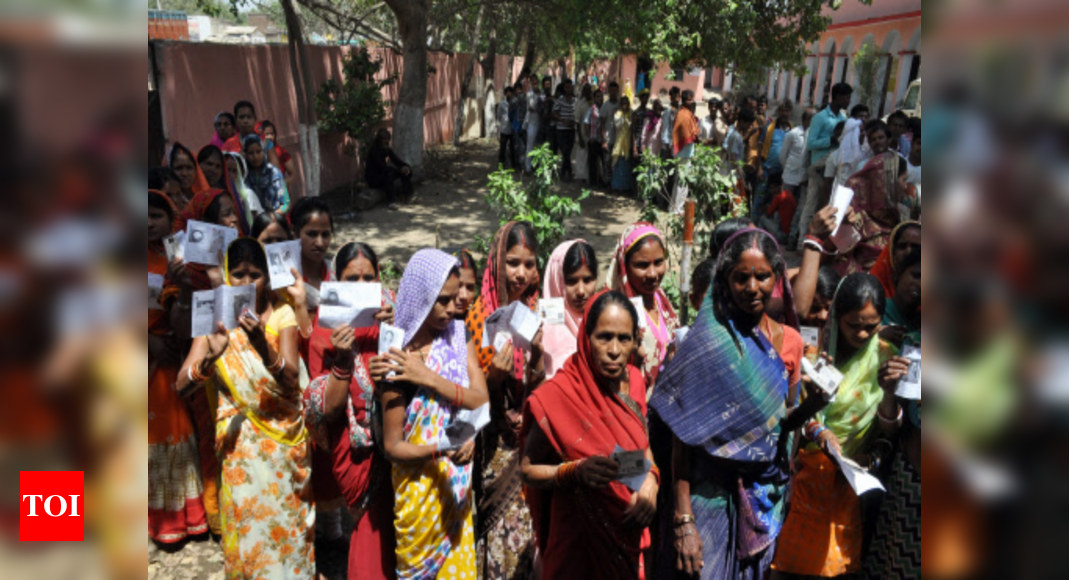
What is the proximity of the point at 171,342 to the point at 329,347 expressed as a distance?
94 centimetres

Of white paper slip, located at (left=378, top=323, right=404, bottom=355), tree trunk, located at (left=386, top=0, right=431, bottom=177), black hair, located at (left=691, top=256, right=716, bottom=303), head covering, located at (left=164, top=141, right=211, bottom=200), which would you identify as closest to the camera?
white paper slip, located at (left=378, top=323, right=404, bottom=355)

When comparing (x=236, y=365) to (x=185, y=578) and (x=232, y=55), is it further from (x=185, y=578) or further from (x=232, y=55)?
(x=232, y=55)

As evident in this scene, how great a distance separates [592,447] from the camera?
8.41 feet

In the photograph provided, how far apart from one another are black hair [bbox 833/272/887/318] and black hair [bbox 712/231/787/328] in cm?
39

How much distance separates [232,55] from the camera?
31.7 feet

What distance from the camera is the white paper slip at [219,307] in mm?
2564

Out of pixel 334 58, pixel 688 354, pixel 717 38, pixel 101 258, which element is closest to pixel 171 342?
pixel 688 354

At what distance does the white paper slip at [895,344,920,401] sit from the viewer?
2365 mm

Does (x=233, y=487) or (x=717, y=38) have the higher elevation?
(x=717, y=38)

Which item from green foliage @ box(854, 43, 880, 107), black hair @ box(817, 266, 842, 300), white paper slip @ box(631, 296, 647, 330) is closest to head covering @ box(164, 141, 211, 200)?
white paper slip @ box(631, 296, 647, 330)

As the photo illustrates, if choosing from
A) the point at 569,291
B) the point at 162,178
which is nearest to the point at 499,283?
the point at 569,291

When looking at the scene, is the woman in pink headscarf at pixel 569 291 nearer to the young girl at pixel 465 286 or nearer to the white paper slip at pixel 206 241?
the young girl at pixel 465 286

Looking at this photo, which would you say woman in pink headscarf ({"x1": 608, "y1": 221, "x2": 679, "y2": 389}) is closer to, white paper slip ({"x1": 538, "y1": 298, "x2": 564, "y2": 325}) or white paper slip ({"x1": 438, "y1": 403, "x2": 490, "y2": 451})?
white paper slip ({"x1": 538, "y1": 298, "x2": 564, "y2": 325})

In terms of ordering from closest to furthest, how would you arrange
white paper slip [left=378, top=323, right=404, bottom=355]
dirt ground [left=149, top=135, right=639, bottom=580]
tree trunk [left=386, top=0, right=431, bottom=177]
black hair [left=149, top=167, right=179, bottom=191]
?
1. white paper slip [left=378, top=323, right=404, bottom=355]
2. black hair [left=149, top=167, right=179, bottom=191]
3. dirt ground [left=149, top=135, right=639, bottom=580]
4. tree trunk [left=386, top=0, right=431, bottom=177]
